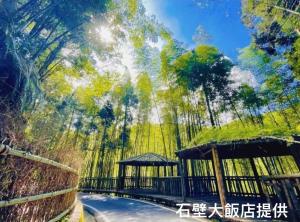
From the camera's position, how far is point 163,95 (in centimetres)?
1311

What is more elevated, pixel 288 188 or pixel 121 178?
pixel 121 178

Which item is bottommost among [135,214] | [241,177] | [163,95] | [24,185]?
[135,214]

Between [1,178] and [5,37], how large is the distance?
365 centimetres

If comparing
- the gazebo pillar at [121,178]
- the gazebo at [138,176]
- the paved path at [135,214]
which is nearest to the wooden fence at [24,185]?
the paved path at [135,214]

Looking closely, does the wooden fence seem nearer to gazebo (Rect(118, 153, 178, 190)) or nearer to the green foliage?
the green foliage

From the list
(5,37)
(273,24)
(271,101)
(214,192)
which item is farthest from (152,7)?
(214,192)

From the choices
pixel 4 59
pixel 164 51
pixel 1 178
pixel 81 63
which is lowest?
pixel 1 178

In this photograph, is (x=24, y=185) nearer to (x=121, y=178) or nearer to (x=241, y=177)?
(x=241, y=177)

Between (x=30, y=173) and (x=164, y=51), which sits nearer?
(x=30, y=173)

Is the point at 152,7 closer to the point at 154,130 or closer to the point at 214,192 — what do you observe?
the point at 214,192

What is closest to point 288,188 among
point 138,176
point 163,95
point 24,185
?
point 24,185

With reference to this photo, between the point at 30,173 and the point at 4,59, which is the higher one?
the point at 4,59

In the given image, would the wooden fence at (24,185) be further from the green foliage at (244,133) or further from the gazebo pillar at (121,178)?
the gazebo pillar at (121,178)

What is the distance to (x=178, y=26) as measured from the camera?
1114 cm
